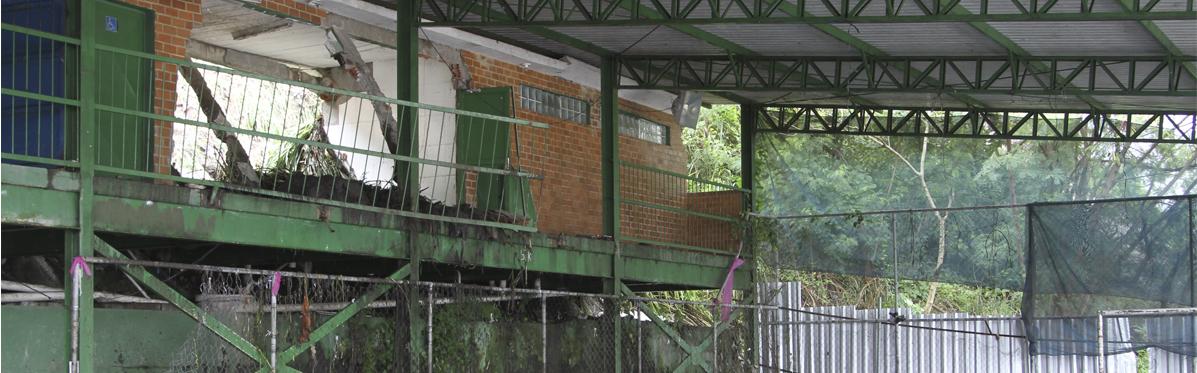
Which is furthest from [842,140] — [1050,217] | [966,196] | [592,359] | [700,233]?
[592,359]

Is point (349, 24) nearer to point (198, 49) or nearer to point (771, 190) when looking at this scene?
point (198, 49)

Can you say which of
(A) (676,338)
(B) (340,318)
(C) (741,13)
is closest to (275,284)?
(B) (340,318)

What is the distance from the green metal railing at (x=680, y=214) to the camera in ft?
63.1

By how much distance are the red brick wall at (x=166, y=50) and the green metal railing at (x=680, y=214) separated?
25.0ft

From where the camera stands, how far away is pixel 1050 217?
1645 centimetres

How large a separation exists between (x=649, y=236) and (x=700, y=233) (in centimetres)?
84

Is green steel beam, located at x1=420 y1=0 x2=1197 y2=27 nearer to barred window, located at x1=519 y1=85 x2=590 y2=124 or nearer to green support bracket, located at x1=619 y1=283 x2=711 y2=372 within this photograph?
barred window, located at x1=519 y1=85 x2=590 y2=124

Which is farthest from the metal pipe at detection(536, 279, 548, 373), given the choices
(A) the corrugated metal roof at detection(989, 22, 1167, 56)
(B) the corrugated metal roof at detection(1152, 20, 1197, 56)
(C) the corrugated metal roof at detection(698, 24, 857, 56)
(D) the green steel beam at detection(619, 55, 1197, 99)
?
(B) the corrugated metal roof at detection(1152, 20, 1197, 56)

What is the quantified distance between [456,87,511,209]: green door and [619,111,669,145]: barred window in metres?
4.06

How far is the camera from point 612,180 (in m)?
16.2

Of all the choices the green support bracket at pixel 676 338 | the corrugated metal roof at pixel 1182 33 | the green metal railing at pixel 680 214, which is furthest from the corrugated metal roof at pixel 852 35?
the green support bracket at pixel 676 338

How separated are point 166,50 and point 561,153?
6.39m

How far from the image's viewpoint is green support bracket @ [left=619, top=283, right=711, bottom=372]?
16.2m

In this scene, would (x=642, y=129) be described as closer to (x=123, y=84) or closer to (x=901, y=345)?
(x=901, y=345)
